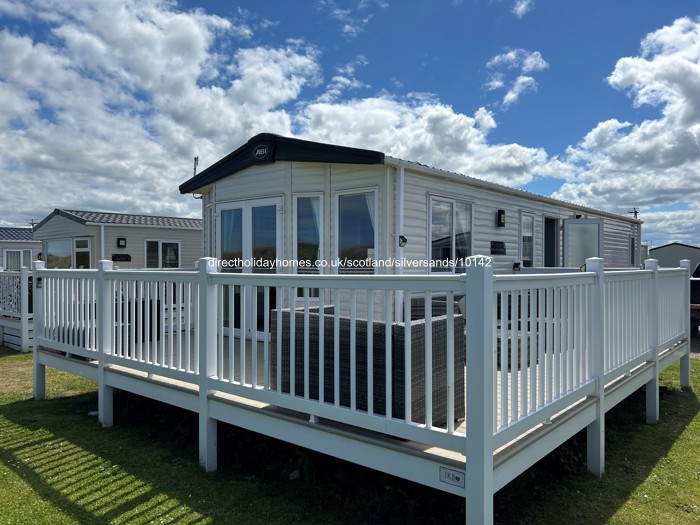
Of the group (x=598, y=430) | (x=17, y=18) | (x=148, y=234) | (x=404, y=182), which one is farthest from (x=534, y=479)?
(x=148, y=234)

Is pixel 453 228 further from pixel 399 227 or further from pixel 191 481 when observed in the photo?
pixel 191 481

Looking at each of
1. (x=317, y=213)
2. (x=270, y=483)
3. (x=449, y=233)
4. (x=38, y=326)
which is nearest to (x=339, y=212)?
(x=317, y=213)

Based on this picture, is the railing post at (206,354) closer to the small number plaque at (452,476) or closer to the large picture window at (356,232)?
the small number plaque at (452,476)

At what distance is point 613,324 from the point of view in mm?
3576

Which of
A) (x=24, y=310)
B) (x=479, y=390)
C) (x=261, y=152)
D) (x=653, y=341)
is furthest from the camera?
(x=24, y=310)

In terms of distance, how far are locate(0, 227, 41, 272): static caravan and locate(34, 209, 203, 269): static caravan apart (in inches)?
280

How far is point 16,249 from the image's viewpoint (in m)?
23.3

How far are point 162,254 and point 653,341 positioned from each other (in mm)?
15178

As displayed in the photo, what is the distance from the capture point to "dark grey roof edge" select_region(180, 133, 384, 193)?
501cm

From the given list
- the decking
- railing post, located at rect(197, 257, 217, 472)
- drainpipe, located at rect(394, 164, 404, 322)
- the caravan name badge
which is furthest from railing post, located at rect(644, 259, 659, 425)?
the caravan name badge

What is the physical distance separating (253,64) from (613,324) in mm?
9232

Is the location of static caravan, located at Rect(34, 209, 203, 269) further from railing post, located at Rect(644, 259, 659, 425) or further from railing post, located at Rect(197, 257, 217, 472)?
railing post, located at Rect(644, 259, 659, 425)

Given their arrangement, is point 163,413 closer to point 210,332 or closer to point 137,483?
point 137,483

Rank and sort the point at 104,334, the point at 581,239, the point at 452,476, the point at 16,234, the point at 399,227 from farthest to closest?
the point at 16,234 → the point at 581,239 → the point at 399,227 → the point at 104,334 → the point at 452,476
